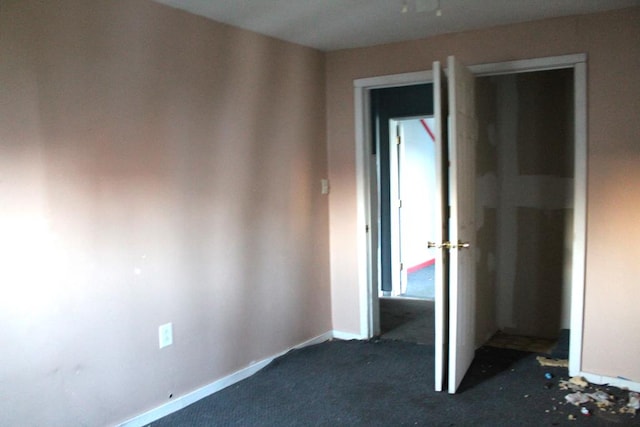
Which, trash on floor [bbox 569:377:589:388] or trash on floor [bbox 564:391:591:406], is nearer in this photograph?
trash on floor [bbox 564:391:591:406]

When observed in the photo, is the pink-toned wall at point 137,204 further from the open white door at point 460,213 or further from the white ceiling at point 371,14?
the open white door at point 460,213

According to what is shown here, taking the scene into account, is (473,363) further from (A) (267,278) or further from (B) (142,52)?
(B) (142,52)

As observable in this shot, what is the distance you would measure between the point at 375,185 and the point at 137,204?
2120 millimetres

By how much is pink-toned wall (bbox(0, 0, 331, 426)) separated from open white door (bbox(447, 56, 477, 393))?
3.76ft

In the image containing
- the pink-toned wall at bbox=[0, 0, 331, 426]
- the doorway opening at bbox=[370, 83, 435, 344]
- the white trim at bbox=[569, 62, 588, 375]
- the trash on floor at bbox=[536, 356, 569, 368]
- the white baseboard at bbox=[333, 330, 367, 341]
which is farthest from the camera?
the doorway opening at bbox=[370, 83, 435, 344]

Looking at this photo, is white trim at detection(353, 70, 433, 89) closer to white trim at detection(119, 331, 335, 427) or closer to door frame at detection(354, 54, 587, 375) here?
door frame at detection(354, 54, 587, 375)

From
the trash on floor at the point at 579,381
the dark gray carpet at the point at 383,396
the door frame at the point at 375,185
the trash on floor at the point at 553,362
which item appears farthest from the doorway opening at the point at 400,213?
the trash on floor at the point at 579,381

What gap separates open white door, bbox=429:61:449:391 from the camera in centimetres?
290

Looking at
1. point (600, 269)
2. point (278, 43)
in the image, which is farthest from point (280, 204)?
point (600, 269)

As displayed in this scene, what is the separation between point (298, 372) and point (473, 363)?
1.17 metres

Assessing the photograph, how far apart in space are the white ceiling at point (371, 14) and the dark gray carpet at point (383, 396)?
213 centimetres

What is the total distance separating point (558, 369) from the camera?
3.32 meters

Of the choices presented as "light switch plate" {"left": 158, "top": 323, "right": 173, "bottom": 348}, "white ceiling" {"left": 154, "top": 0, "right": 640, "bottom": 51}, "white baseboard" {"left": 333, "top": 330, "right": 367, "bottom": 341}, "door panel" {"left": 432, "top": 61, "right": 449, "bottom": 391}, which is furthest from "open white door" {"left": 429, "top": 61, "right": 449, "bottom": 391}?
"light switch plate" {"left": 158, "top": 323, "right": 173, "bottom": 348}

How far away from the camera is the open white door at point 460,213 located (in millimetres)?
2842
